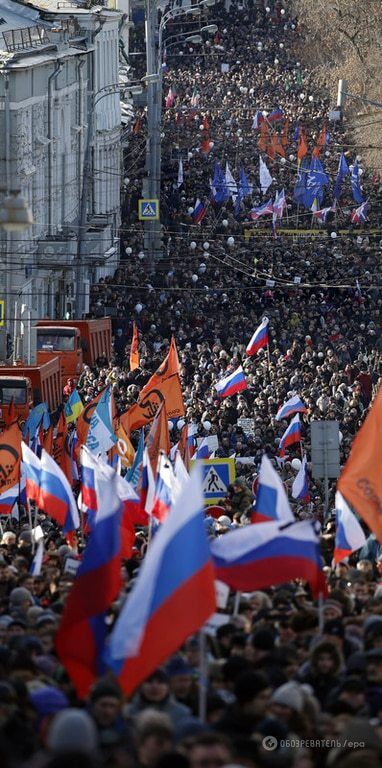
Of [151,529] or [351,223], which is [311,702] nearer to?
[151,529]

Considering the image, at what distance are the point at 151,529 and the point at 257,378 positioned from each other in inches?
696

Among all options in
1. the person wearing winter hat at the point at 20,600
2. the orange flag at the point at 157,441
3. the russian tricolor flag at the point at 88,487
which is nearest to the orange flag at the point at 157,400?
the orange flag at the point at 157,441

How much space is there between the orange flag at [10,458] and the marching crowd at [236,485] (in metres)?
0.60

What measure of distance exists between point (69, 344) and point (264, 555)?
29383 millimetres

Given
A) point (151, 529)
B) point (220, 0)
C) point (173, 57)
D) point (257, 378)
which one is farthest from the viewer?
point (220, 0)

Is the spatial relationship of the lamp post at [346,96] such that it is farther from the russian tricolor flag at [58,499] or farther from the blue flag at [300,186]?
the russian tricolor flag at [58,499]

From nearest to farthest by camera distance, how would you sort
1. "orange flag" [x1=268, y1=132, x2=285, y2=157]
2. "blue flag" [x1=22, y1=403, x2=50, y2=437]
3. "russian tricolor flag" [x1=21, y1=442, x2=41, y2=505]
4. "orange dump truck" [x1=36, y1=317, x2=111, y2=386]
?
1. "russian tricolor flag" [x1=21, y1=442, x2=41, y2=505]
2. "blue flag" [x1=22, y1=403, x2=50, y2=437]
3. "orange dump truck" [x1=36, y1=317, x2=111, y2=386]
4. "orange flag" [x1=268, y1=132, x2=285, y2=157]

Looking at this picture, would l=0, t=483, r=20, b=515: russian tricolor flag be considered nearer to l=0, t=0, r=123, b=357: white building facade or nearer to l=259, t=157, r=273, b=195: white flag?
l=0, t=0, r=123, b=357: white building facade

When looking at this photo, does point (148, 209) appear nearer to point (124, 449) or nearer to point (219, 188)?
point (219, 188)

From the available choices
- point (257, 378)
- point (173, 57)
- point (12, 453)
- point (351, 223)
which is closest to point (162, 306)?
point (257, 378)

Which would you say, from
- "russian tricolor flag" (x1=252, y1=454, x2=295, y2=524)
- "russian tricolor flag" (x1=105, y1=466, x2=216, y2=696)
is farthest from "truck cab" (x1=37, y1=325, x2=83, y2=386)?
"russian tricolor flag" (x1=105, y1=466, x2=216, y2=696)

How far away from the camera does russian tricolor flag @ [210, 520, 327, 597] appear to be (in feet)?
41.9

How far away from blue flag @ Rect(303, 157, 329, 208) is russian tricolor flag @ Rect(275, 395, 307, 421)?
30638mm

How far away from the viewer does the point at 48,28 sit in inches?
2026
